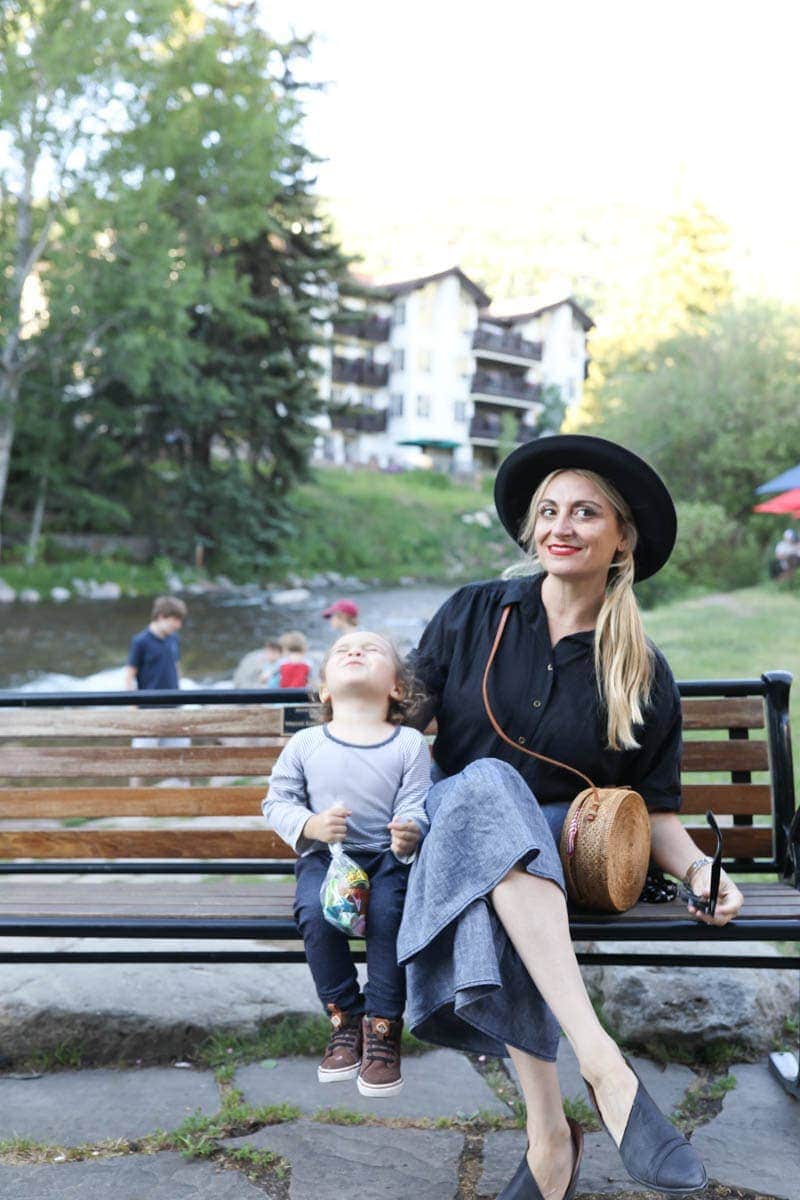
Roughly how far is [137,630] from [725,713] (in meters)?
21.3

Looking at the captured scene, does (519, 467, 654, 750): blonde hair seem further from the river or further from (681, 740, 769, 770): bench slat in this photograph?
the river

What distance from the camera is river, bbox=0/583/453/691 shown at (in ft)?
61.5

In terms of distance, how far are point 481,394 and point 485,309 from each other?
16.8 ft

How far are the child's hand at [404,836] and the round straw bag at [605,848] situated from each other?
12.3 inches

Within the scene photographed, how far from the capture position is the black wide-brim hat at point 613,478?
9.50 ft

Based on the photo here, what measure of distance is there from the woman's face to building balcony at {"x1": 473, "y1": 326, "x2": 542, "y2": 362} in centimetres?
6626

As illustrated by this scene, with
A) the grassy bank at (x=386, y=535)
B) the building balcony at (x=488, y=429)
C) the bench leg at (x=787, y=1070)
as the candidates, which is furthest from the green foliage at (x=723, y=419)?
the building balcony at (x=488, y=429)

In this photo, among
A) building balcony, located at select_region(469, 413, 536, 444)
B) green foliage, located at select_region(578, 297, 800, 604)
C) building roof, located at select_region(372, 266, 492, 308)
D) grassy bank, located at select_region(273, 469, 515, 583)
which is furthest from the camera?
building balcony, located at select_region(469, 413, 536, 444)

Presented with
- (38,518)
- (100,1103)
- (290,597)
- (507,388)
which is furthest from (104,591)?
(507,388)

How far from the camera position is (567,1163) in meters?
2.50

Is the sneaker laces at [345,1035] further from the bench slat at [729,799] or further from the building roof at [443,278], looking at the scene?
the building roof at [443,278]

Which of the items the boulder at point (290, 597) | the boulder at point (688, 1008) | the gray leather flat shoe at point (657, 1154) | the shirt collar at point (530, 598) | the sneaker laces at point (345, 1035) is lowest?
the boulder at point (290, 597)

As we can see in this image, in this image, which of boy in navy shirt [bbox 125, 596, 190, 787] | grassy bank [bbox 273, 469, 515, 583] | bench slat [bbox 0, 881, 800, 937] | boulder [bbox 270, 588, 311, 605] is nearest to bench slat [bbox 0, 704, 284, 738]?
bench slat [bbox 0, 881, 800, 937]

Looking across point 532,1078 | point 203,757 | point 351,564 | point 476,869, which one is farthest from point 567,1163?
point 351,564
